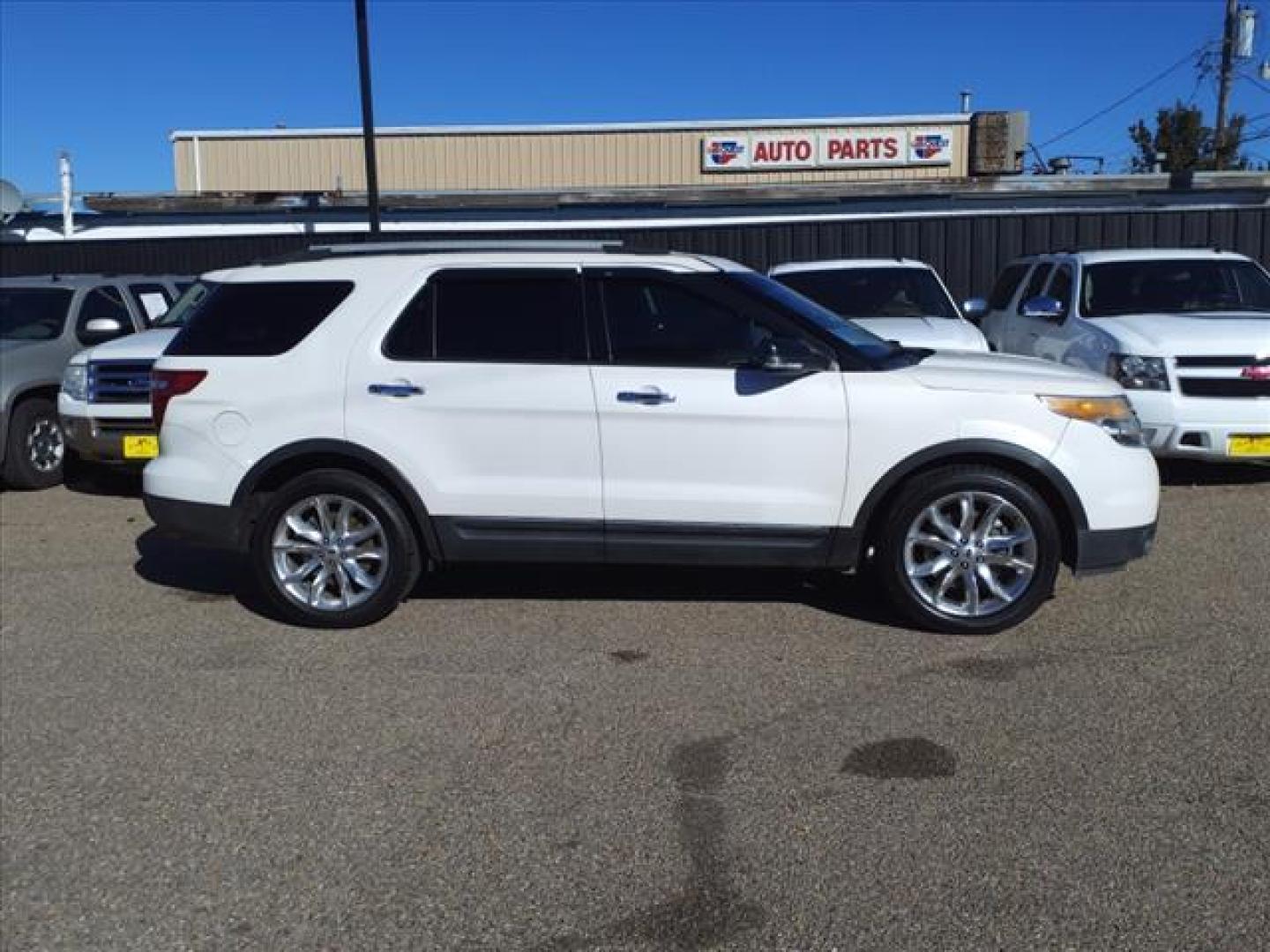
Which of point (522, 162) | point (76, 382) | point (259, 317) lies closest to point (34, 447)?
point (76, 382)

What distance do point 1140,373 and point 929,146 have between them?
20471 millimetres

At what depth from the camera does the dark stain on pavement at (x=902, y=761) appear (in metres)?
4.09

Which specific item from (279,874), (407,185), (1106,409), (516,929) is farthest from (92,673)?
(407,185)

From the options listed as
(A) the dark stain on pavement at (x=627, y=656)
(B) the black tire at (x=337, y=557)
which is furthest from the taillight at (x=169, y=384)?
(A) the dark stain on pavement at (x=627, y=656)

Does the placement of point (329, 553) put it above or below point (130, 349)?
below

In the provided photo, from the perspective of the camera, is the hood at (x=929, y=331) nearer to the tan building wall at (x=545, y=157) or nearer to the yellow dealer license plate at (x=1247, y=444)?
the yellow dealer license plate at (x=1247, y=444)

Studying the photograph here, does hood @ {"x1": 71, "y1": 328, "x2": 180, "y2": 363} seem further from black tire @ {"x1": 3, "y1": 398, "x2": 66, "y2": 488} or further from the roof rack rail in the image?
the roof rack rail

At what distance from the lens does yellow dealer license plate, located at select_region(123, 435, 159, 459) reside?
29.3 ft

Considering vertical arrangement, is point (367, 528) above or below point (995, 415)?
below

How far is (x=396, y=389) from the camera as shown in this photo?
5660 mm

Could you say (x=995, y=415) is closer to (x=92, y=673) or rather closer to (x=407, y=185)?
(x=92, y=673)

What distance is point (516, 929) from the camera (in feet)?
10.5

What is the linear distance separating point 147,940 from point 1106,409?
14.5 feet

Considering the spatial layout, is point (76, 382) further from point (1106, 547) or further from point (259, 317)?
point (1106, 547)
